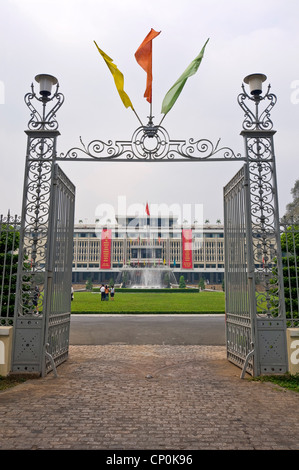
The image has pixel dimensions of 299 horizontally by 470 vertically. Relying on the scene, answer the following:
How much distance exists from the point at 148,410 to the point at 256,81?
622 cm

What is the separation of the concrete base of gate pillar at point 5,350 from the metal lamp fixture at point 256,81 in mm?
A: 6520

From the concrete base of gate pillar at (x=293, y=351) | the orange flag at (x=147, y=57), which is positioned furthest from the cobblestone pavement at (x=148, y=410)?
the orange flag at (x=147, y=57)

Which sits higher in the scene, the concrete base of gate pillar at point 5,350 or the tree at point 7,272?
the tree at point 7,272

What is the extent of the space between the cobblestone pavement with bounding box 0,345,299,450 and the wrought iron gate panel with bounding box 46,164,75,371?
1.82ft

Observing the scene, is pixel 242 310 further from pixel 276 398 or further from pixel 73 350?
pixel 73 350

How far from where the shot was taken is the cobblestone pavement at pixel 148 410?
11.7 ft

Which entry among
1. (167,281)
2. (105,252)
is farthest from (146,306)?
(105,252)

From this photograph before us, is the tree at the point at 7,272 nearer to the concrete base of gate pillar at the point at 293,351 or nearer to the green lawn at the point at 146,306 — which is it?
the concrete base of gate pillar at the point at 293,351

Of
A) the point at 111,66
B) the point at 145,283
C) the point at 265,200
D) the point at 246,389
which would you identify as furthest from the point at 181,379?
the point at 145,283

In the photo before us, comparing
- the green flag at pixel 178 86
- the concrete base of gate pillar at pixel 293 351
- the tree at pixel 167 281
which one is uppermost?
the green flag at pixel 178 86

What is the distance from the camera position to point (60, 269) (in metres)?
7.43

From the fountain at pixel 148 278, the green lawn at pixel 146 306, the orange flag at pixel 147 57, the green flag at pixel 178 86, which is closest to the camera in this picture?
the green flag at pixel 178 86

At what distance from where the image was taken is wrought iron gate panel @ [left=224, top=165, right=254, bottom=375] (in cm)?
667
